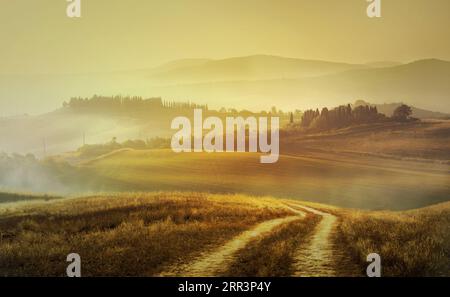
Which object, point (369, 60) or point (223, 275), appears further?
point (369, 60)

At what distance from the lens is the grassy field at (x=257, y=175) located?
11070 millimetres

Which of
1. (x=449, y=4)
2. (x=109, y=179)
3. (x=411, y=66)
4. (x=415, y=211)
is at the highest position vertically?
(x=449, y=4)

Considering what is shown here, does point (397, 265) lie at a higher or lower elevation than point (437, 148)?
lower

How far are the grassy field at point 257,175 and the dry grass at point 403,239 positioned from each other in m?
0.67

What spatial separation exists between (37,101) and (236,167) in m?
6.01

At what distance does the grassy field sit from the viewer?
1107cm

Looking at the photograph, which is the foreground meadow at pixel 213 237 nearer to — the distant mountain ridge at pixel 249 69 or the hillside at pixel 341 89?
the hillside at pixel 341 89

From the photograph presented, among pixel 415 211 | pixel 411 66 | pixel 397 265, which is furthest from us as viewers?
pixel 411 66

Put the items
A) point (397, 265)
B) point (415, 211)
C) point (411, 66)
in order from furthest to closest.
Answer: point (411, 66)
point (415, 211)
point (397, 265)

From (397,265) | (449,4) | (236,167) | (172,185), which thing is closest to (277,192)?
(236,167)

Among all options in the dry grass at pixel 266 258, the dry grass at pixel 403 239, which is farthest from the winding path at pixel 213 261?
the dry grass at pixel 403 239

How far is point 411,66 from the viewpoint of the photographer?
11.4 metres

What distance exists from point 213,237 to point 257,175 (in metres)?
2.44

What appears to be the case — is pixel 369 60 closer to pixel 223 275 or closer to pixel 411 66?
pixel 411 66
